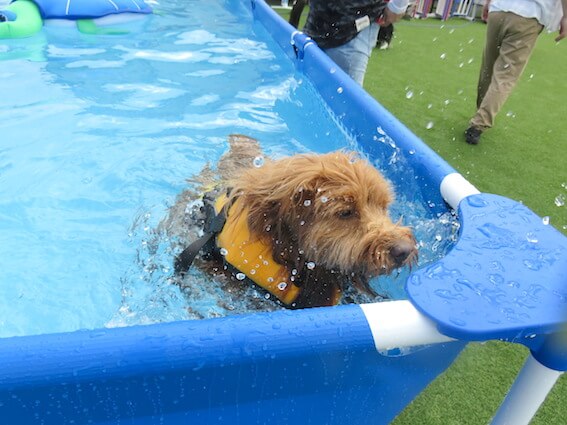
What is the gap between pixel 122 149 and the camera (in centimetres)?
468

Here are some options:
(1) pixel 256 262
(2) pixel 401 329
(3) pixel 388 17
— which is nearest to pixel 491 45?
(3) pixel 388 17

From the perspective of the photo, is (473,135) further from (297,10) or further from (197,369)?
(197,369)

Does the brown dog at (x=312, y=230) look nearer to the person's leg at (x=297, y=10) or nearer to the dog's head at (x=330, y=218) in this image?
the dog's head at (x=330, y=218)

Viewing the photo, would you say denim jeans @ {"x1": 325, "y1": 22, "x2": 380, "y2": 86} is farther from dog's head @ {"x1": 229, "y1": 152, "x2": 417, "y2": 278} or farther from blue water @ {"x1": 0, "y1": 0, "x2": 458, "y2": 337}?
dog's head @ {"x1": 229, "y1": 152, "x2": 417, "y2": 278}

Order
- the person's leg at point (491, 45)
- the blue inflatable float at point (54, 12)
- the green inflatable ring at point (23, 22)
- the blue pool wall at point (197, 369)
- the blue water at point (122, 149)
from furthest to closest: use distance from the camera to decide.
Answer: the blue inflatable float at point (54, 12) → the green inflatable ring at point (23, 22) → the person's leg at point (491, 45) → the blue water at point (122, 149) → the blue pool wall at point (197, 369)

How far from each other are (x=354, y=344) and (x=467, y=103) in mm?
6314

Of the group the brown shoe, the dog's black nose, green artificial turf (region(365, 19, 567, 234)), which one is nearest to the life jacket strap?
the dog's black nose

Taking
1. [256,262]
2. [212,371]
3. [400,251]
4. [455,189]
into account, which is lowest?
[256,262]

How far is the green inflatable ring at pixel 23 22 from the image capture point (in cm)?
693

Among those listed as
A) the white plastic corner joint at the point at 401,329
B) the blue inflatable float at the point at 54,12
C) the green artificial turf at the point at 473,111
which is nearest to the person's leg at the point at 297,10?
the green artificial turf at the point at 473,111

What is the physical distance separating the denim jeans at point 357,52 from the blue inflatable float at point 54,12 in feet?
15.2

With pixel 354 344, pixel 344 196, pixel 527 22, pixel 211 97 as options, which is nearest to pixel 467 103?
pixel 527 22

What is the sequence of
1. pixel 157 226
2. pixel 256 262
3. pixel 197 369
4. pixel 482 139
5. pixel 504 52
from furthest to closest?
pixel 482 139 < pixel 504 52 < pixel 157 226 < pixel 256 262 < pixel 197 369

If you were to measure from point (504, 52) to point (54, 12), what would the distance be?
662 centimetres
